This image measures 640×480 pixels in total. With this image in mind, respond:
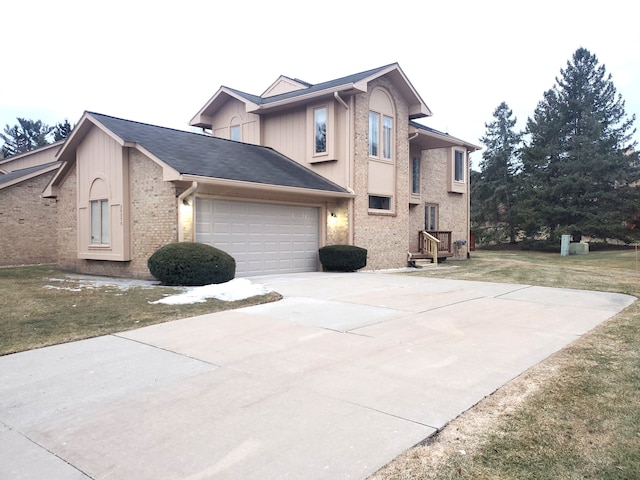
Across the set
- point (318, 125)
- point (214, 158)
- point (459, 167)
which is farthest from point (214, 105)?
point (459, 167)

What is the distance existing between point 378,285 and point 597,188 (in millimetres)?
25128

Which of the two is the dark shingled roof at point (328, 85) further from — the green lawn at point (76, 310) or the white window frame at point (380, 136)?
the green lawn at point (76, 310)

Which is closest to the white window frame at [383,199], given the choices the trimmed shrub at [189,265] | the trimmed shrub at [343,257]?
the trimmed shrub at [343,257]

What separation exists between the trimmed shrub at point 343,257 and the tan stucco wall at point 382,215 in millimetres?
764

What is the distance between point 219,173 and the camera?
12078 millimetres

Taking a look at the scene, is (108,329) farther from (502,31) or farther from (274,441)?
(502,31)

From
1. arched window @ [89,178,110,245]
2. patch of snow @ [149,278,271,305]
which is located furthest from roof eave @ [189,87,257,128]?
patch of snow @ [149,278,271,305]

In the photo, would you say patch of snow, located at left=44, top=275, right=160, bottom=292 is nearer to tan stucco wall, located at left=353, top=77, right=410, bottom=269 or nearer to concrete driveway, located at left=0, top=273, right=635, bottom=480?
concrete driveway, located at left=0, top=273, right=635, bottom=480

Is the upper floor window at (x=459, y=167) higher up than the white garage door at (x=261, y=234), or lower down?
higher up

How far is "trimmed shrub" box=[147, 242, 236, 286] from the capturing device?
1030 centimetres

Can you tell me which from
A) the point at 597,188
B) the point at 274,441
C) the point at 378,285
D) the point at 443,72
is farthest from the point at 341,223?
the point at 443,72

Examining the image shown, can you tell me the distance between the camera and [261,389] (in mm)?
4004

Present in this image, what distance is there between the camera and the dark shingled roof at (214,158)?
39.6 ft

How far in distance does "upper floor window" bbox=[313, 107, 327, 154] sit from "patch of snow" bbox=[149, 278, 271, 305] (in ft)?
22.9
